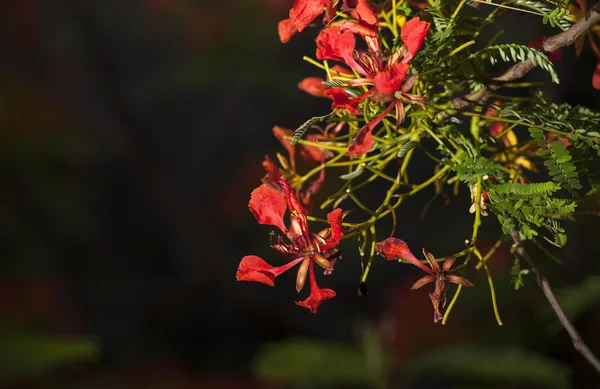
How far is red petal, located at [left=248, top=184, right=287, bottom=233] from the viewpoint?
606 millimetres

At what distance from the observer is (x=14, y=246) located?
5.34m

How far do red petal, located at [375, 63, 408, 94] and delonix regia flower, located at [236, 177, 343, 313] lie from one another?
0.40 feet

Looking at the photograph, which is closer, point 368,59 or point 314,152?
point 368,59

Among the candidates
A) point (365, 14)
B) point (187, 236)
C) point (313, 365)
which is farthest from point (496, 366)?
point (187, 236)

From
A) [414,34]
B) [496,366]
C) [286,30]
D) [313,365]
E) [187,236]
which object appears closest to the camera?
[414,34]

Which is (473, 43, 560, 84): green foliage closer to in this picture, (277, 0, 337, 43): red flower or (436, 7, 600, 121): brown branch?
(436, 7, 600, 121): brown branch

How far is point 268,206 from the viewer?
61 cm

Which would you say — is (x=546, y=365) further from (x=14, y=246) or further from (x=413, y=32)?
(x=14, y=246)

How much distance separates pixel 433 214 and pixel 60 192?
3.06 metres

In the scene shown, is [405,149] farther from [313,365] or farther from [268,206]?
[313,365]

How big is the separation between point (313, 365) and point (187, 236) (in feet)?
6.68

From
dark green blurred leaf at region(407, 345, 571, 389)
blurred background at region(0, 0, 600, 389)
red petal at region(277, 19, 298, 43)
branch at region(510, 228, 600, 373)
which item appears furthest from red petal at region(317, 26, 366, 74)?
dark green blurred leaf at region(407, 345, 571, 389)

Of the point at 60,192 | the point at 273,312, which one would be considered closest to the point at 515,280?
the point at 273,312

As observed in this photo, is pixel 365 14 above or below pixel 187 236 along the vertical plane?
below
